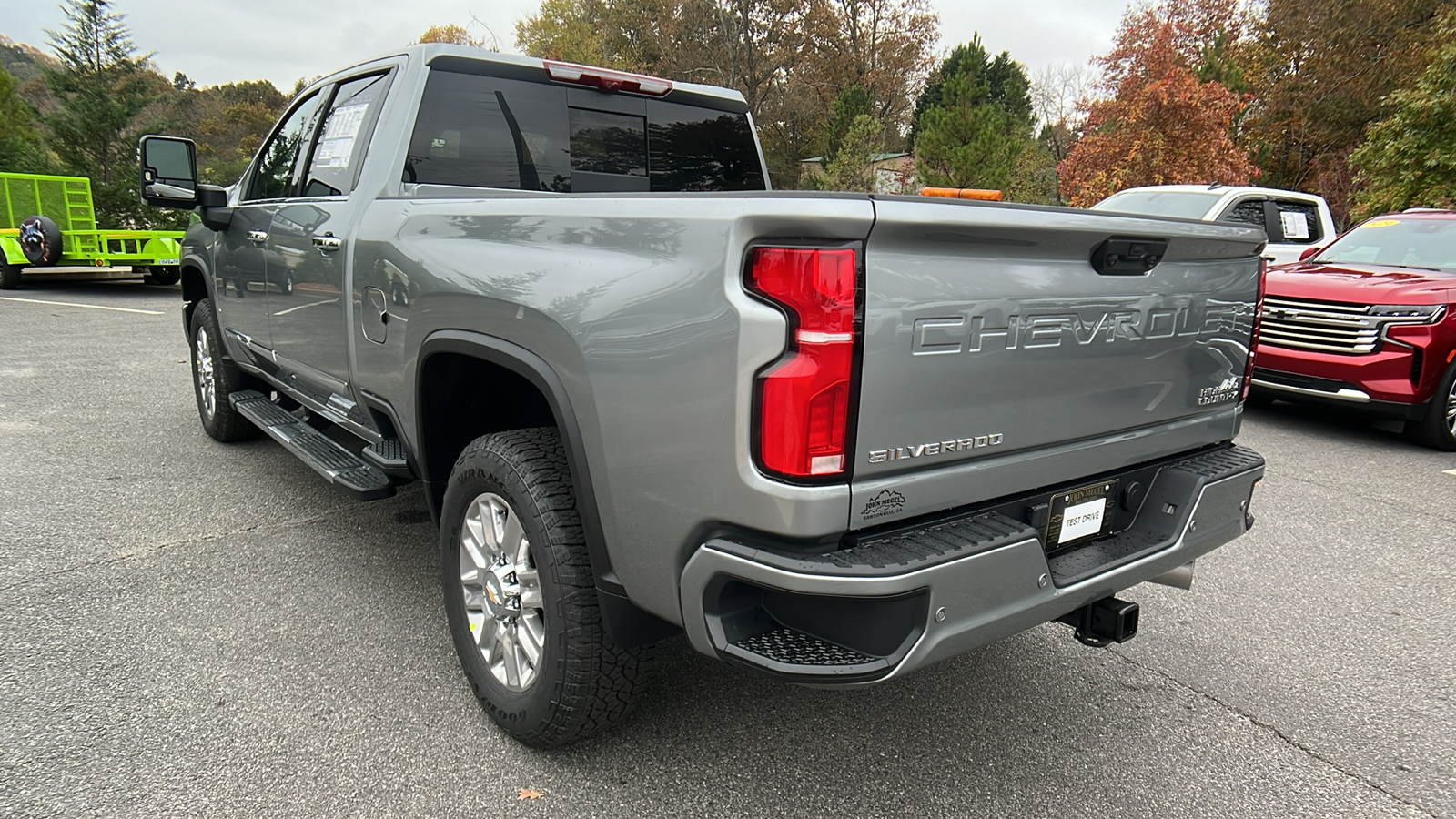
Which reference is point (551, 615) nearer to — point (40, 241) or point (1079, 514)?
point (1079, 514)

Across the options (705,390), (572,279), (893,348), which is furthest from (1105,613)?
(572,279)

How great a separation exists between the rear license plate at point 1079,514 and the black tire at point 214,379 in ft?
15.1

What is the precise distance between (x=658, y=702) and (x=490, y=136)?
2194mm

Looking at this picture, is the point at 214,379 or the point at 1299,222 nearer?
the point at 214,379

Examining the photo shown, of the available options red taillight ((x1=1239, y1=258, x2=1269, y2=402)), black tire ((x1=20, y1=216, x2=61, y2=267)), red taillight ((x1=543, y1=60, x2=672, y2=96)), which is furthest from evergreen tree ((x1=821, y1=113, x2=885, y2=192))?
red taillight ((x1=1239, y1=258, x2=1269, y2=402))

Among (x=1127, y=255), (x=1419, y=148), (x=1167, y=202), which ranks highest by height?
(x=1419, y=148)

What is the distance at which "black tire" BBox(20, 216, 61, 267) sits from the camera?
14070 mm

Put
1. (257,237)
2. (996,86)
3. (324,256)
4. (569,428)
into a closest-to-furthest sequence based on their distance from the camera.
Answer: (569,428)
(324,256)
(257,237)
(996,86)

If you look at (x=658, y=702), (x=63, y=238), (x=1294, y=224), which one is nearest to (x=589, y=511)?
(x=658, y=702)

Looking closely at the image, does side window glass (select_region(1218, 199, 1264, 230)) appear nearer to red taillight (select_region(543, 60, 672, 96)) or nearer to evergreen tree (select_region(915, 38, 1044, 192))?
red taillight (select_region(543, 60, 672, 96))

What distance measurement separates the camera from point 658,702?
2793mm

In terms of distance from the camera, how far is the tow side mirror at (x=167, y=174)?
170 inches

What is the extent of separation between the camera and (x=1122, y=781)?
97.4 inches

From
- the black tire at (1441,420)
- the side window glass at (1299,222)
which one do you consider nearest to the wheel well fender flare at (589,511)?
the black tire at (1441,420)
